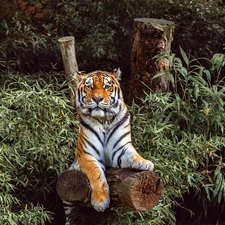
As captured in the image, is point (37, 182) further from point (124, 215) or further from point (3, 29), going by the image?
point (3, 29)

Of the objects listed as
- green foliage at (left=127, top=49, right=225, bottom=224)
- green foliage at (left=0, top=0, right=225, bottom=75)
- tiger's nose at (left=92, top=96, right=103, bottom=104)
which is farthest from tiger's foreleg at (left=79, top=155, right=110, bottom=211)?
green foliage at (left=0, top=0, right=225, bottom=75)

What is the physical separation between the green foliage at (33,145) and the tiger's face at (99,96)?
0.67m

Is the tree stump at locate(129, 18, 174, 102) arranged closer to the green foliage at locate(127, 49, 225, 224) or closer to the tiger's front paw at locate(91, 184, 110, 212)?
the green foliage at locate(127, 49, 225, 224)

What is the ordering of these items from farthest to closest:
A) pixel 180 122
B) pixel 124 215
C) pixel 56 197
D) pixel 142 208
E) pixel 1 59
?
pixel 1 59 → pixel 180 122 → pixel 56 197 → pixel 124 215 → pixel 142 208

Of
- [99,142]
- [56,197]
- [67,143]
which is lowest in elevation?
[56,197]

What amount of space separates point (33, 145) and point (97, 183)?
0.90 metres

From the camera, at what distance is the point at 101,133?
18.8 feet

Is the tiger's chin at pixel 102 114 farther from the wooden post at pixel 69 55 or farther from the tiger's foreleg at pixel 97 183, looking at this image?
the wooden post at pixel 69 55

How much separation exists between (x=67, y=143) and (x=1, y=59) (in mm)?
1923

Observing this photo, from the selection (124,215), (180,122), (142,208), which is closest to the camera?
(142,208)

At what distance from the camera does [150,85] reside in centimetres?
732

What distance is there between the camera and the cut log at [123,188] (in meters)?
5.44

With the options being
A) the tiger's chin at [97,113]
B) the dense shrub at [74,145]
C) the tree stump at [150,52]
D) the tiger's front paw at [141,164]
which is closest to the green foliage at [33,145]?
the dense shrub at [74,145]

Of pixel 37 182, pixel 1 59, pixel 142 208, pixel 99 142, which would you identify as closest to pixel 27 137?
pixel 37 182
